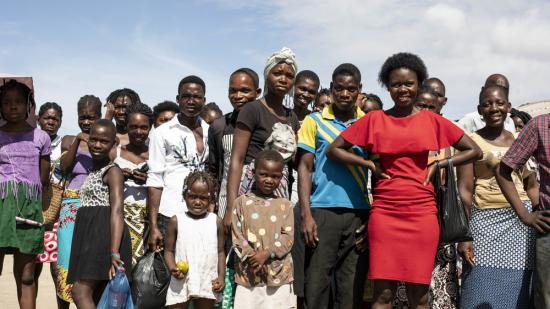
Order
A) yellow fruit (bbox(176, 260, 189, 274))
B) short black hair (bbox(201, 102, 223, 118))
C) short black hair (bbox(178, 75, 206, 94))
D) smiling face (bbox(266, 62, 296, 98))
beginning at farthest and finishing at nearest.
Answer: short black hair (bbox(201, 102, 223, 118)) < short black hair (bbox(178, 75, 206, 94)) < smiling face (bbox(266, 62, 296, 98)) < yellow fruit (bbox(176, 260, 189, 274))

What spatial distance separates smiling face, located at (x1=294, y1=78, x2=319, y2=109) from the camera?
688 cm

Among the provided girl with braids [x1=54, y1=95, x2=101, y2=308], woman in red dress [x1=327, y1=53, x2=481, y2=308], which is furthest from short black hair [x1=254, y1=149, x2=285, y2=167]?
girl with braids [x1=54, y1=95, x2=101, y2=308]

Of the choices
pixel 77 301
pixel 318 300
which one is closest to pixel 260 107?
pixel 318 300

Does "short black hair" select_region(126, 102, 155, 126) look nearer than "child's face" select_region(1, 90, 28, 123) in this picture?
No

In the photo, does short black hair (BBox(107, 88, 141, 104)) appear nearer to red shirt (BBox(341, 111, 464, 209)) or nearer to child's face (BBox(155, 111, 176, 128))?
child's face (BBox(155, 111, 176, 128))

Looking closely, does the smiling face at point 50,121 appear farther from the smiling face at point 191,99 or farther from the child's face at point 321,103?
the child's face at point 321,103

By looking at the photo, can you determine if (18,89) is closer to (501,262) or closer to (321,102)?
(321,102)

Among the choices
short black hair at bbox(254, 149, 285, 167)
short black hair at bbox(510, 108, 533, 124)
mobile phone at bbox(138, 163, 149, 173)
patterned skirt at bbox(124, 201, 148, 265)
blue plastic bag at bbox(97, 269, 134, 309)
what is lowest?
blue plastic bag at bbox(97, 269, 134, 309)

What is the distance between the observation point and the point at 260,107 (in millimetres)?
4770

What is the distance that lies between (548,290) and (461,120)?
105 inches

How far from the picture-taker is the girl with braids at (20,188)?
5391 millimetres

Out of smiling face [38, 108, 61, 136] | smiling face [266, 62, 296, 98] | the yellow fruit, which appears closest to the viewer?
the yellow fruit

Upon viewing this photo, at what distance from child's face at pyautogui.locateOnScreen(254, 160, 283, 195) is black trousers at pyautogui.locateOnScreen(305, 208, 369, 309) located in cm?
38

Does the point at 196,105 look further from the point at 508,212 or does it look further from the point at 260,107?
the point at 508,212
